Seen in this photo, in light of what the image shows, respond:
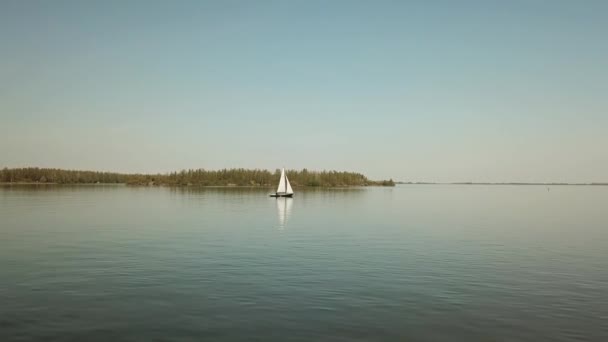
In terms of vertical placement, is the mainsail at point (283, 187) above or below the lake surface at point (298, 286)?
above

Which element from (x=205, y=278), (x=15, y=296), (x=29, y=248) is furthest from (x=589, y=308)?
(x=29, y=248)

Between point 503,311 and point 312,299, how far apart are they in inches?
362

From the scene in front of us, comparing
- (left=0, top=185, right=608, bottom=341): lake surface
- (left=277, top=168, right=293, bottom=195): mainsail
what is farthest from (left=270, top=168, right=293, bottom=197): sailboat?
(left=0, top=185, right=608, bottom=341): lake surface

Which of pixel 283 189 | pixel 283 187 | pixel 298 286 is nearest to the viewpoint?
pixel 298 286

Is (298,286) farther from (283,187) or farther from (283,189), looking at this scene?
(283,187)

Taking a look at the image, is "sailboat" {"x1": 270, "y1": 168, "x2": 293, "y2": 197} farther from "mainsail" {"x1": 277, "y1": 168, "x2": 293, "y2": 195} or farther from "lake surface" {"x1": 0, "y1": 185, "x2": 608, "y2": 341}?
"lake surface" {"x1": 0, "y1": 185, "x2": 608, "y2": 341}

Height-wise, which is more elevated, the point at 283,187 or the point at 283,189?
the point at 283,187

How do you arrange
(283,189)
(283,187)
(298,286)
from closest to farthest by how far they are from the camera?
1. (298,286)
2. (283,189)
3. (283,187)

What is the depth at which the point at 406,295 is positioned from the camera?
2423 centimetres

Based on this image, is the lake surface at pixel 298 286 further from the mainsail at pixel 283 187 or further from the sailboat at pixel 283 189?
the mainsail at pixel 283 187

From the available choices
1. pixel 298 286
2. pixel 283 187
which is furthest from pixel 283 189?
pixel 298 286

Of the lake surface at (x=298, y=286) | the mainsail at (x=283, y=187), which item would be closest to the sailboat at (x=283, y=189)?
the mainsail at (x=283, y=187)

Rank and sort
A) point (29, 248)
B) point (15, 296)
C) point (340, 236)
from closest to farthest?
point (15, 296) < point (29, 248) < point (340, 236)

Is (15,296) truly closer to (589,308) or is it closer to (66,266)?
(66,266)
